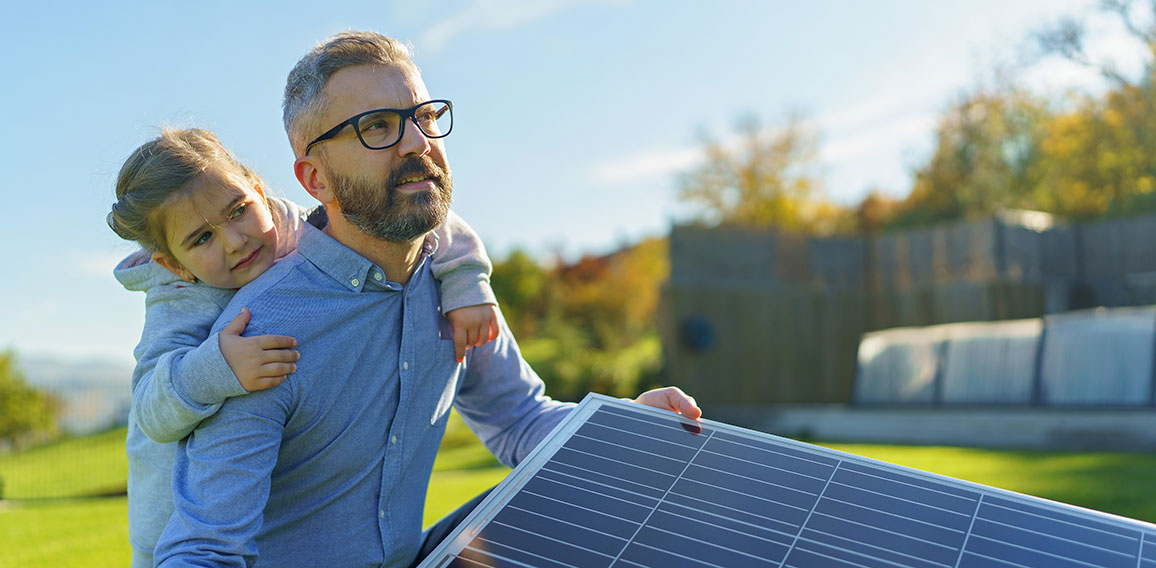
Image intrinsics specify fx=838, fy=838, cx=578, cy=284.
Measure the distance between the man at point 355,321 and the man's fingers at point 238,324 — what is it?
4cm

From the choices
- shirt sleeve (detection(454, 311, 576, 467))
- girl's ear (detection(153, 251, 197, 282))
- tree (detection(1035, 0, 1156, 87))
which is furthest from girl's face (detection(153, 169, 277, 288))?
tree (detection(1035, 0, 1156, 87))

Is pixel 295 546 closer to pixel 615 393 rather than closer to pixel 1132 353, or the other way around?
pixel 1132 353

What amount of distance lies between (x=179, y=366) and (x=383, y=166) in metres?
0.86

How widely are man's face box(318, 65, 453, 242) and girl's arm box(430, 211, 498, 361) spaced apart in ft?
1.05

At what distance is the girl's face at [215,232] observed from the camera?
2.74m

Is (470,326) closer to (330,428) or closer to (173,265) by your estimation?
(330,428)

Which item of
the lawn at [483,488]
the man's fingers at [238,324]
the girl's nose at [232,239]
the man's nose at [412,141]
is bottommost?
the lawn at [483,488]

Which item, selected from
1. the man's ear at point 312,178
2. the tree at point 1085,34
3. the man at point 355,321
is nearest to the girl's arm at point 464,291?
the man at point 355,321

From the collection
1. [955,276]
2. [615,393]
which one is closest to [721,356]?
[615,393]

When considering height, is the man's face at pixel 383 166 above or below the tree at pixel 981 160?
above

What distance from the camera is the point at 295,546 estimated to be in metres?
2.66

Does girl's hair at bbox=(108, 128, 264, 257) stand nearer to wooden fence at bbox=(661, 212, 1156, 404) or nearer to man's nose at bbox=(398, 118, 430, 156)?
man's nose at bbox=(398, 118, 430, 156)

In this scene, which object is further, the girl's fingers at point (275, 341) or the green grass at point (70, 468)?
the green grass at point (70, 468)

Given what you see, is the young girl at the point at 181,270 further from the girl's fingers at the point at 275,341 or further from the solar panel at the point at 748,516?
the solar panel at the point at 748,516
